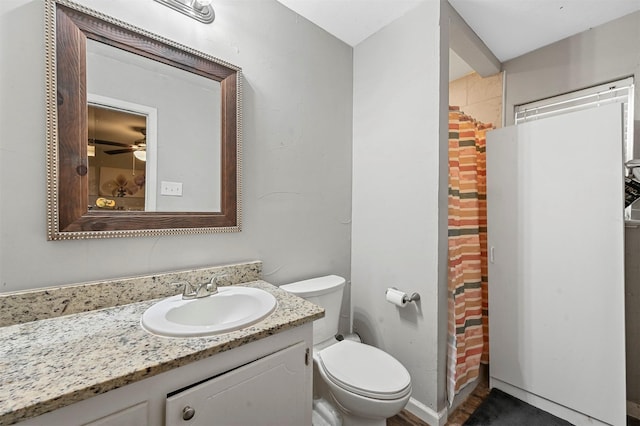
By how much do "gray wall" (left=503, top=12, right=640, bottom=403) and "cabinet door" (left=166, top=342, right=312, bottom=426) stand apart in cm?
171

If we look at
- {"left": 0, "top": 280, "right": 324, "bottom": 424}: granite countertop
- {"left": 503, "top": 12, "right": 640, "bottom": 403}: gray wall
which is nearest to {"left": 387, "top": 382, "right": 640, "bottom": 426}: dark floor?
{"left": 503, "top": 12, "right": 640, "bottom": 403}: gray wall

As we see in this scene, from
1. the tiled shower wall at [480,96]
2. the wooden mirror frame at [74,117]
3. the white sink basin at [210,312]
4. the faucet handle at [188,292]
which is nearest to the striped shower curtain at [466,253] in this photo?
the tiled shower wall at [480,96]

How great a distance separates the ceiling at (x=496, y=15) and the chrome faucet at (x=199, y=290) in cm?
166

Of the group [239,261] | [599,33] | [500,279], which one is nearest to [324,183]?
[239,261]

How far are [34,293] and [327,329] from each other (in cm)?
131

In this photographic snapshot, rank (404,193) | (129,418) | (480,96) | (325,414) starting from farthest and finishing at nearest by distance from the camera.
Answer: (480,96) → (404,193) → (325,414) → (129,418)

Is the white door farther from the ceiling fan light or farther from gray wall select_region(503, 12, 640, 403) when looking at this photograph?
the ceiling fan light

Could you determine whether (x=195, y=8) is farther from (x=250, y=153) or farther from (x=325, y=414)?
(x=325, y=414)

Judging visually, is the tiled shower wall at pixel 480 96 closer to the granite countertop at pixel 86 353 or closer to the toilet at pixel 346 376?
the toilet at pixel 346 376

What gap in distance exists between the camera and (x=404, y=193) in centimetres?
166

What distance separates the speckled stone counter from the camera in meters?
0.58

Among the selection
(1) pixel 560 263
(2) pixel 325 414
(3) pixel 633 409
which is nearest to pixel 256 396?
(2) pixel 325 414

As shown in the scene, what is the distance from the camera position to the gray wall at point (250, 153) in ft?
3.04

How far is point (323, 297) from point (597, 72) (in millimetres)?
2317
